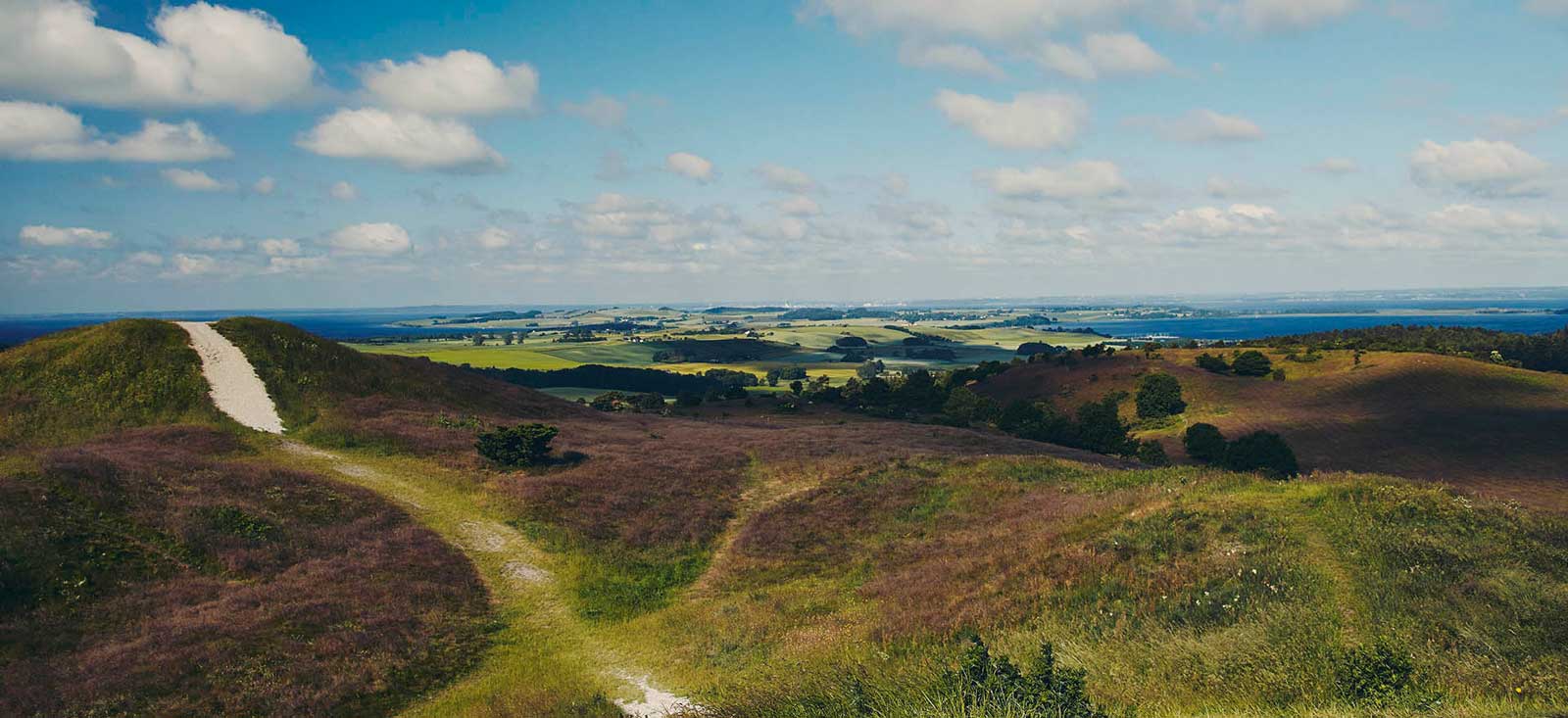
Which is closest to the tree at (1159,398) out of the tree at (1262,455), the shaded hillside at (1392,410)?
the shaded hillside at (1392,410)

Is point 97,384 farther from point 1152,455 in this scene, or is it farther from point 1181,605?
point 1152,455

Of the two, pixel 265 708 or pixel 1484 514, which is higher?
pixel 1484 514

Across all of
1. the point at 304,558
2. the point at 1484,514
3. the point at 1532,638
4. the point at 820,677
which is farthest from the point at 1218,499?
the point at 304,558

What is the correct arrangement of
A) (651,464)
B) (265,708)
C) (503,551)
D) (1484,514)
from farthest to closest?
(651,464)
(503,551)
(1484,514)
(265,708)

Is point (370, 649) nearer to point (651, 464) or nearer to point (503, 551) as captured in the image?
point (503, 551)

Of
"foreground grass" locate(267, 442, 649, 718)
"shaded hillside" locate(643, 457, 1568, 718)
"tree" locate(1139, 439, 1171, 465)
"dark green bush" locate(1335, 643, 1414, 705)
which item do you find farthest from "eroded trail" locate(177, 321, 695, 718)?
"tree" locate(1139, 439, 1171, 465)

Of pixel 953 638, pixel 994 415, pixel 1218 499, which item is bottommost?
pixel 994 415

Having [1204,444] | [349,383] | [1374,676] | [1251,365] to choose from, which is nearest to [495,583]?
[1374,676]

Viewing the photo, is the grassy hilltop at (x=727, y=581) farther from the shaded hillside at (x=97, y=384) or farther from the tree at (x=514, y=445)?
the tree at (x=514, y=445)

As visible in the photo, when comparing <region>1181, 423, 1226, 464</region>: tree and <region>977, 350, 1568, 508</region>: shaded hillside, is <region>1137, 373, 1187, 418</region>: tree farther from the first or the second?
<region>1181, 423, 1226, 464</region>: tree
